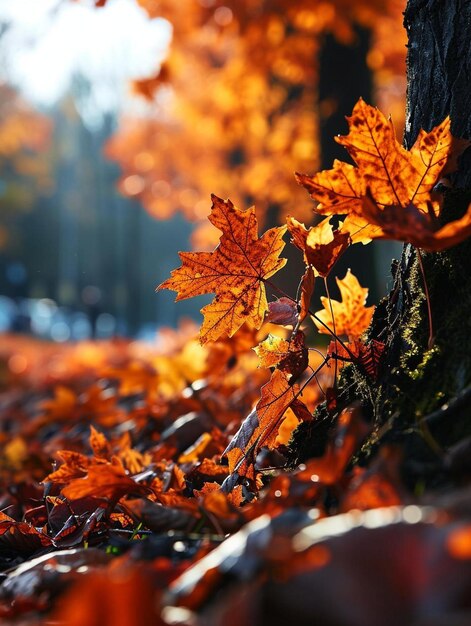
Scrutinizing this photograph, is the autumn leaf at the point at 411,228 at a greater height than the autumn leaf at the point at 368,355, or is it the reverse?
the autumn leaf at the point at 411,228

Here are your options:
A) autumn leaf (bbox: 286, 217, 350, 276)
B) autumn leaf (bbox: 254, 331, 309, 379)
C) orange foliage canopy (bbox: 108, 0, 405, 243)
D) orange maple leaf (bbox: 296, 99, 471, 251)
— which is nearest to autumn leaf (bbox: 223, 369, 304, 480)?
autumn leaf (bbox: 254, 331, 309, 379)

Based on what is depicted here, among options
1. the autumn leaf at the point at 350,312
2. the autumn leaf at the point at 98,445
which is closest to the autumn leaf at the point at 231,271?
the autumn leaf at the point at 350,312

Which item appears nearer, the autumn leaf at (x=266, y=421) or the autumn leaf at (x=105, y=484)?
the autumn leaf at (x=105, y=484)

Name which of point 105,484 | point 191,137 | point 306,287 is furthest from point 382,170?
point 191,137

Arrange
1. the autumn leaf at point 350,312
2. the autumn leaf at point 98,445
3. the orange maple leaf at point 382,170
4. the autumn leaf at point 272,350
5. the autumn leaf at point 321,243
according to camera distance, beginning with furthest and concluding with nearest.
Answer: the autumn leaf at point 98,445 < the autumn leaf at point 350,312 < the autumn leaf at point 272,350 < the autumn leaf at point 321,243 < the orange maple leaf at point 382,170

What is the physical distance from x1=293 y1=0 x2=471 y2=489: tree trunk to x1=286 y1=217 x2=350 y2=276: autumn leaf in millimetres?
187

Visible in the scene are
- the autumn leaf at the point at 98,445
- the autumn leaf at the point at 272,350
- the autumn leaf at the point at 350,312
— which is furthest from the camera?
the autumn leaf at the point at 98,445

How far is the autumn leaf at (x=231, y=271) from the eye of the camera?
1.36 meters

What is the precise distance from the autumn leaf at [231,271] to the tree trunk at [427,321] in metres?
0.27

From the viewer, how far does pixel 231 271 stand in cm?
141

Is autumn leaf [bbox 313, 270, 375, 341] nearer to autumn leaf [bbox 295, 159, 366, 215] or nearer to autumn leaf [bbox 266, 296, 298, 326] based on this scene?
autumn leaf [bbox 266, 296, 298, 326]

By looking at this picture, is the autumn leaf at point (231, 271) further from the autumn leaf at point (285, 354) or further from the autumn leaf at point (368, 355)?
the autumn leaf at point (368, 355)

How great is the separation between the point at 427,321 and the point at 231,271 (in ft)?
1.29

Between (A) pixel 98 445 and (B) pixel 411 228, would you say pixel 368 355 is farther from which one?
(A) pixel 98 445
